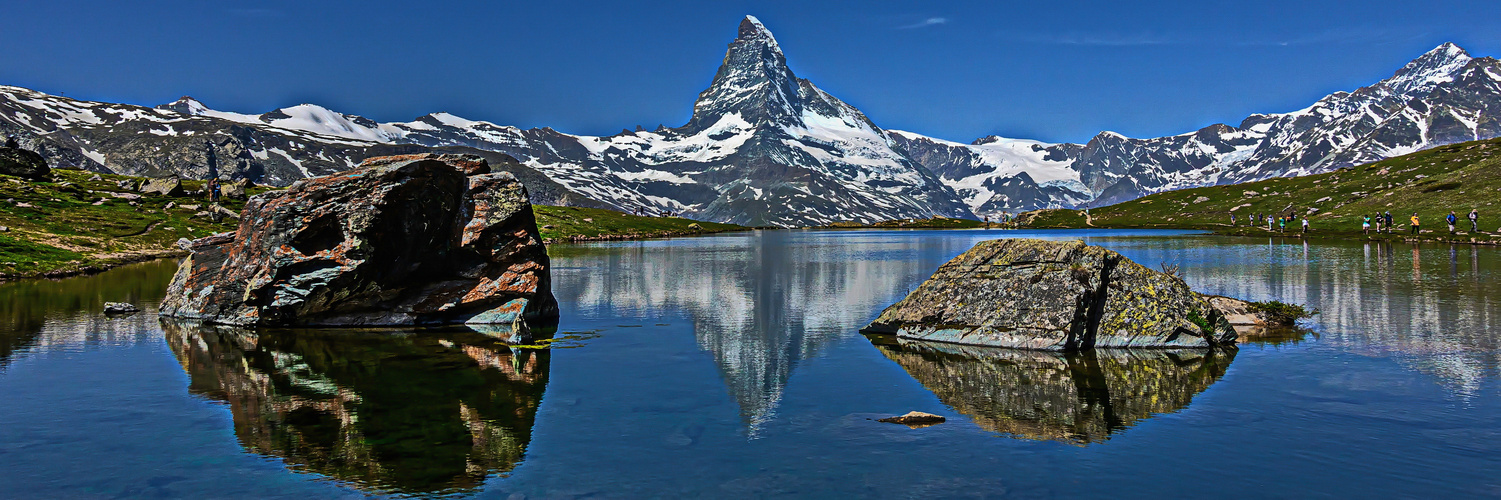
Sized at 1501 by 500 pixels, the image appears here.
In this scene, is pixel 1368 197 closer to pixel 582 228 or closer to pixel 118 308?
pixel 582 228

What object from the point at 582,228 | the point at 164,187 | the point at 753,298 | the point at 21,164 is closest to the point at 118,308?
Answer: the point at 753,298

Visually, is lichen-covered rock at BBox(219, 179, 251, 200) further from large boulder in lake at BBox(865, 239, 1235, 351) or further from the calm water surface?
large boulder in lake at BBox(865, 239, 1235, 351)

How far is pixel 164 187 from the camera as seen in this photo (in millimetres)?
118500

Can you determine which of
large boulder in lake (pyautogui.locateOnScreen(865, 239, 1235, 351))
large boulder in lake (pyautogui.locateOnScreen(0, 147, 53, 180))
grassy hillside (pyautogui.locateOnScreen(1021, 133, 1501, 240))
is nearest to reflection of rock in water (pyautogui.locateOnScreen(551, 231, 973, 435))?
large boulder in lake (pyautogui.locateOnScreen(865, 239, 1235, 351))

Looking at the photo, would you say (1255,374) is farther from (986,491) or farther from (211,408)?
(211,408)

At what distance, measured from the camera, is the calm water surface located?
14.9 meters

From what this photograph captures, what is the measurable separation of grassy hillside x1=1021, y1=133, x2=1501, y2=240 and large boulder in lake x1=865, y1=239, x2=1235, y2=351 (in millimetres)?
75653

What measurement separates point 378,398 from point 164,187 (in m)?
120

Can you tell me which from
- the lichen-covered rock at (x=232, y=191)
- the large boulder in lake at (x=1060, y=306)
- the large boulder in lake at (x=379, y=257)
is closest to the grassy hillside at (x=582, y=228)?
the lichen-covered rock at (x=232, y=191)

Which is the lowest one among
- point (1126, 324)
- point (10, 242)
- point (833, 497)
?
point (833, 497)

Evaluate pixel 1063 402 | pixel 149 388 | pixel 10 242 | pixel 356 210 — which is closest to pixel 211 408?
pixel 149 388

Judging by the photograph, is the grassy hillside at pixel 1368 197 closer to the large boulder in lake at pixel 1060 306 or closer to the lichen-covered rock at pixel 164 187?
the large boulder in lake at pixel 1060 306

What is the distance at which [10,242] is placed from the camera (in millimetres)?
64312

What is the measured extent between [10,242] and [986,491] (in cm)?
7699
